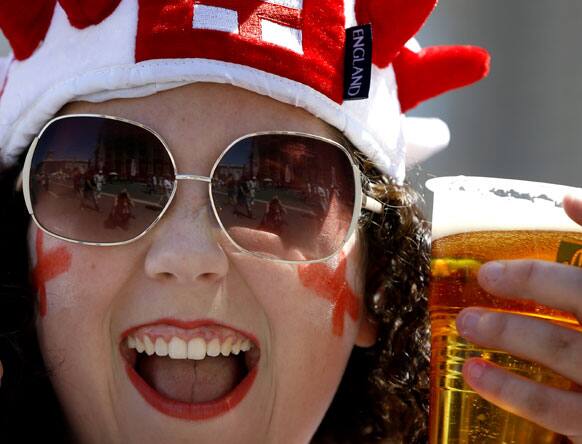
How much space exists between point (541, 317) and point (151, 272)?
86 cm

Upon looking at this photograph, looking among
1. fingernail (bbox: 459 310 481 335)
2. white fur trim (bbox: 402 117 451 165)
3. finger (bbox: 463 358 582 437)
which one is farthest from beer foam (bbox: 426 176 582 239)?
white fur trim (bbox: 402 117 451 165)

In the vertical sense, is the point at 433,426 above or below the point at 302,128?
below

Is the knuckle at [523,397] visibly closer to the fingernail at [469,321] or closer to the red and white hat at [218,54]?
the fingernail at [469,321]

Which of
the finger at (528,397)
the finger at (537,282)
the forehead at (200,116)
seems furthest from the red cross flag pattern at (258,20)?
the finger at (528,397)

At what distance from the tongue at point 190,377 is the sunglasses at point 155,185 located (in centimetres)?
32

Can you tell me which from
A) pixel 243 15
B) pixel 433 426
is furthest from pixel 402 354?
pixel 243 15

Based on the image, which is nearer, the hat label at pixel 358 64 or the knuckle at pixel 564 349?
the knuckle at pixel 564 349

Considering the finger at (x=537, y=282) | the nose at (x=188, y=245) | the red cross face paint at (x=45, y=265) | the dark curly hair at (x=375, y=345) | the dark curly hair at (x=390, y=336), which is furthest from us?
the dark curly hair at (x=390, y=336)

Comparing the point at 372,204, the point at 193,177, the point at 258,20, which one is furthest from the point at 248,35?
the point at 372,204

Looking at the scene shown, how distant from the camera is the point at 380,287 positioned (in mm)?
2520

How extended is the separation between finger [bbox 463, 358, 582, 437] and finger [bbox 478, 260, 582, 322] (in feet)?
0.53

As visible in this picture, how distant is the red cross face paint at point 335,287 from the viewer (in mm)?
2207

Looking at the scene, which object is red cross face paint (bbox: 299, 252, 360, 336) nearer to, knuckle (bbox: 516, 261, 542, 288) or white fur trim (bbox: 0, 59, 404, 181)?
white fur trim (bbox: 0, 59, 404, 181)

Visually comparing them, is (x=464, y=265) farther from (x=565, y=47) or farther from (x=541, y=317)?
(x=565, y=47)
